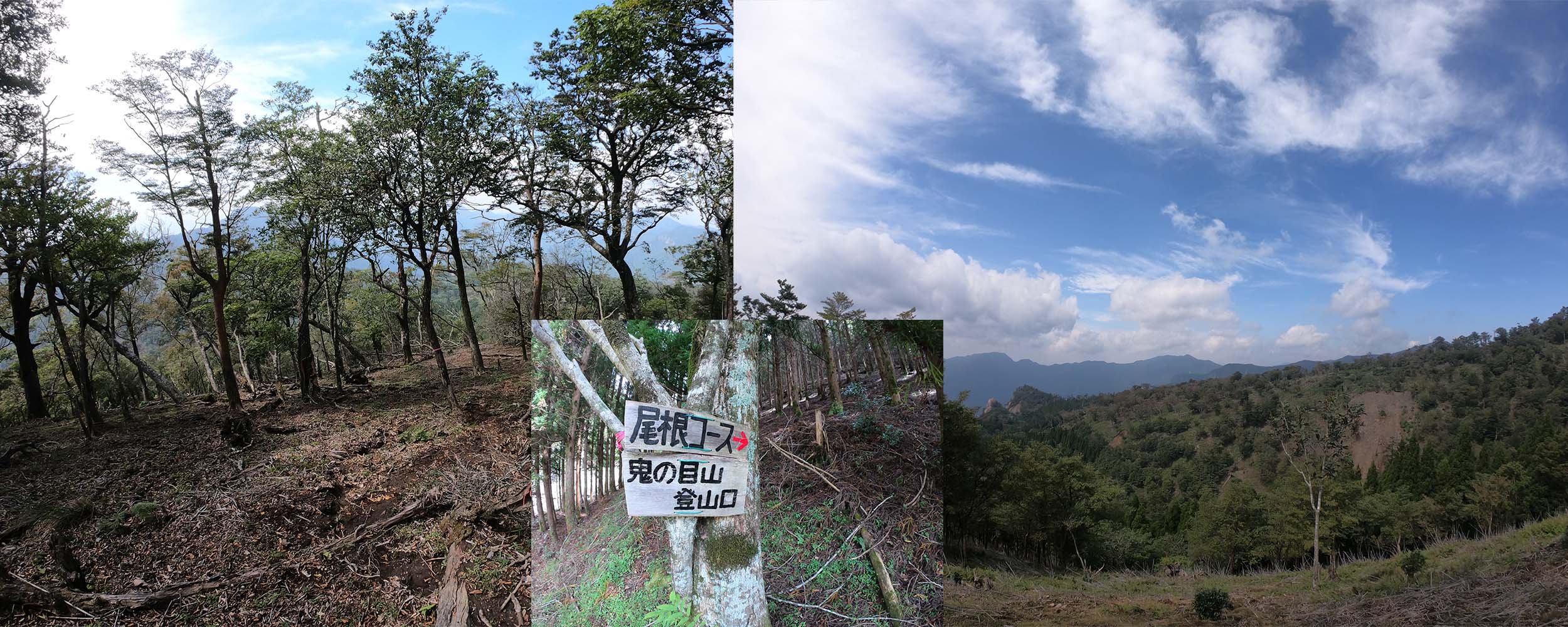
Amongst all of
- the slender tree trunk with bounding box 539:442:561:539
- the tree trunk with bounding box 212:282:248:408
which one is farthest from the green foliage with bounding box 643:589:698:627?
the tree trunk with bounding box 212:282:248:408

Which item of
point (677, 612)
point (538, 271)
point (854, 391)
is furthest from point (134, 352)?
point (854, 391)

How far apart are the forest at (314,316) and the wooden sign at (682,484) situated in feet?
5.11

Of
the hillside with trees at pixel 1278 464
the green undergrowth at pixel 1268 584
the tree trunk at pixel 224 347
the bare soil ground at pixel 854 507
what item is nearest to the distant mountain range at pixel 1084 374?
the hillside with trees at pixel 1278 464

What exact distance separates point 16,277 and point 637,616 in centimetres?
393

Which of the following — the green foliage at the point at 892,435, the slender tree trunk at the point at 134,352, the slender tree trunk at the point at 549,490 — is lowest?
the slender tree trunk at the point at 549,490

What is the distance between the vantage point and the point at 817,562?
10.9ft

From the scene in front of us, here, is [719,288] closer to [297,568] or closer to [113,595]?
[297,568]

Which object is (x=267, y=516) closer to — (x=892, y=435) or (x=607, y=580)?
(x=607, y=580)

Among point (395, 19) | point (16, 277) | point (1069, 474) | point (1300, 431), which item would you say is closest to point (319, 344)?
point (16, 277)

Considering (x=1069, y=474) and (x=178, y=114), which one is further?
(x=1069, y=474)

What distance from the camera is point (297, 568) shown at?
354cm

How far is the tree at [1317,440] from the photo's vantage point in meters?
7.64

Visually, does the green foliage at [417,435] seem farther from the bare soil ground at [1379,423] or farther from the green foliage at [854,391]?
the bare soil ground at [1379,423]

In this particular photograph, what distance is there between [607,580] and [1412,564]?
331 inches
